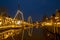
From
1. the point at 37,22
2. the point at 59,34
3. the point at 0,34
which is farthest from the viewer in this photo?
the point at 37,22

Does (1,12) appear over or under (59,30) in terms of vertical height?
over

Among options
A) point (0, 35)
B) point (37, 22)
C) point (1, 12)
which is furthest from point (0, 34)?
point (37, 22)

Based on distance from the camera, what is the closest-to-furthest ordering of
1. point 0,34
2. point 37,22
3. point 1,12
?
point 0,34, point 1,12, point 37,22

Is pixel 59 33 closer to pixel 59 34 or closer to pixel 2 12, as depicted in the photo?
pixel 59 34

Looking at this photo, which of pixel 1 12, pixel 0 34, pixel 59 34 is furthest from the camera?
pixel 1 12

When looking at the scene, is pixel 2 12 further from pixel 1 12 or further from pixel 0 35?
pixel 0 35

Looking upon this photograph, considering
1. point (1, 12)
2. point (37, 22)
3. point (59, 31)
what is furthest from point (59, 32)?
point (37, 22)

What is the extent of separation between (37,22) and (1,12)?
273ft

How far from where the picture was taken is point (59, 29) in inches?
858

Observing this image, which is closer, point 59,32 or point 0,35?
point 0,35

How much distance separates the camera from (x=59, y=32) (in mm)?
21766

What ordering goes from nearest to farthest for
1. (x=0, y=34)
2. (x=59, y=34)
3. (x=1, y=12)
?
(x=0, y=34), (x=59, y=34), (x=1, y=12)

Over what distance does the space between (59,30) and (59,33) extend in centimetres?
41

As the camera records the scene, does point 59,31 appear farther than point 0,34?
Yes
